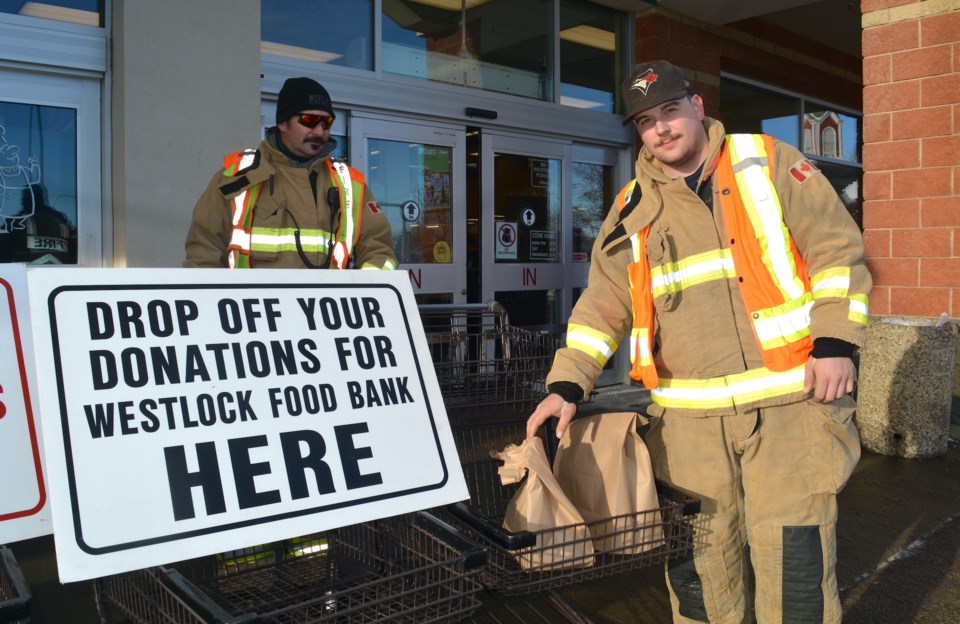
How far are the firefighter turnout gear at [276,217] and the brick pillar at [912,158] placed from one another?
14.8 feet

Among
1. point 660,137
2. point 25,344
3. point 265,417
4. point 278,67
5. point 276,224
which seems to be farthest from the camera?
point 278,67

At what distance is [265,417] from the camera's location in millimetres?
1713

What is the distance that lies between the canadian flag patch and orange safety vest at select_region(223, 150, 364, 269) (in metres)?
1.76

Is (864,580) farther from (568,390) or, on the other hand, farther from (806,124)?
(806,124)

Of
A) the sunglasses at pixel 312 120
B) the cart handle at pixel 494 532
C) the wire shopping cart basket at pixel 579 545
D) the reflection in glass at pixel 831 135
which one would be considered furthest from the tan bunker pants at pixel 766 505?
the reflection in glass at pixel 831 135

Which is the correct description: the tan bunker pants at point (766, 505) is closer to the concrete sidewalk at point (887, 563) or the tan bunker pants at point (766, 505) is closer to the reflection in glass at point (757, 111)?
the concrete sidewalk at point (887, 563)

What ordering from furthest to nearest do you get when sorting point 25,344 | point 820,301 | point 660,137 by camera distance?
1. point 660,137
2. point 820,301
3. point 25,344

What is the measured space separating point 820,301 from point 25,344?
212 cm

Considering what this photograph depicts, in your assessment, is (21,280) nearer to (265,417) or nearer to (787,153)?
(265,417)

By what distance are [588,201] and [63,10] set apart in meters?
4.89

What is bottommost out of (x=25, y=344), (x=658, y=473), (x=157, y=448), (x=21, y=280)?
(x=658, y=473)

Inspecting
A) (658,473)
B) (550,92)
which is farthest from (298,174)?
(550,92)

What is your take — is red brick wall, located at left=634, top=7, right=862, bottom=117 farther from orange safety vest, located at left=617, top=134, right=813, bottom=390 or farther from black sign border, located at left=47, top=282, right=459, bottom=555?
black sign border, located at left=47, top=282, right=459, bottom=555

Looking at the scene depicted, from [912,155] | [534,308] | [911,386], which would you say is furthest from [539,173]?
[911,386]
